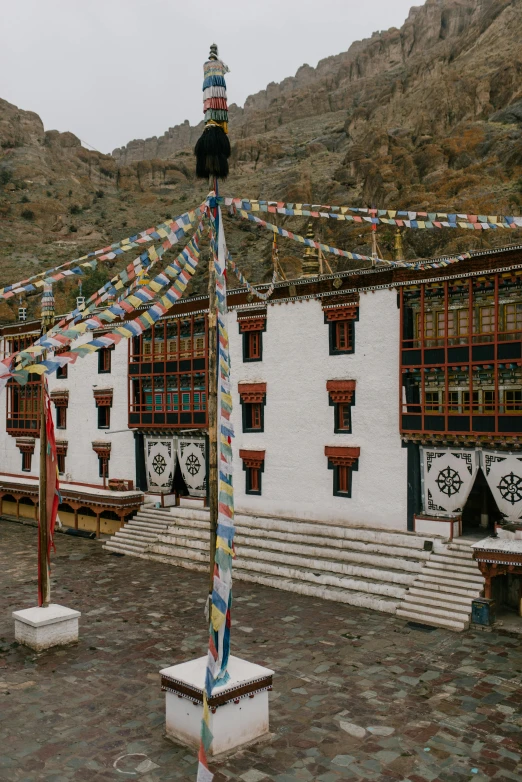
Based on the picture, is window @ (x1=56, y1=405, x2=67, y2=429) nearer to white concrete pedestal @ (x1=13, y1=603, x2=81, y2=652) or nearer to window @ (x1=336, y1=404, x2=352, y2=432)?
window @ (x1=336, y1=404, x2=352, y2=432)

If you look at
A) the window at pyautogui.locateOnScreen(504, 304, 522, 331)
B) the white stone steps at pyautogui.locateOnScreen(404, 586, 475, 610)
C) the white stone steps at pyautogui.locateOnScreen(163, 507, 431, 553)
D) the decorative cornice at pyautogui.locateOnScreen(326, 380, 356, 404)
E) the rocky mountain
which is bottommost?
the white stone steps at pyautogui.locateOnScreen(404, 586, 475, 610)

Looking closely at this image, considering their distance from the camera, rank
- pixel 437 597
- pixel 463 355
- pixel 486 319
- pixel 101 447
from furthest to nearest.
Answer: pixel 101 447 → pixel 486 319 → pixel 463 355 → pixel 437 597

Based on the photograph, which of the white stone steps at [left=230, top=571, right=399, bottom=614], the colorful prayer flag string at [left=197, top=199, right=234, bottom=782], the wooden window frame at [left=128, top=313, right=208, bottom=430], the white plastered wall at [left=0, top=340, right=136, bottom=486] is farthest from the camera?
the white plastered wall at [left=0, top=340, right=136, bottom=486]

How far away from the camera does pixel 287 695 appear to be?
42.2ft

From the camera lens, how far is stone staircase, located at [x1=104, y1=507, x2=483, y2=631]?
18.0 metres

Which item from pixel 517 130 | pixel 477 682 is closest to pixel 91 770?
pixel 477 682

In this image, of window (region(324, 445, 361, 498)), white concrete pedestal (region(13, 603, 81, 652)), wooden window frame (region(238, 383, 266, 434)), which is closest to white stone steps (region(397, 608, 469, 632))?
window (region(324, 445, 361, 498))

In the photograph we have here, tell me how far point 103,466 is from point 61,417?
430 cm

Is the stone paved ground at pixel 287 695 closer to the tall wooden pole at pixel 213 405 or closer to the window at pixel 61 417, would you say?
the tall wooden pole at pixel 213 405

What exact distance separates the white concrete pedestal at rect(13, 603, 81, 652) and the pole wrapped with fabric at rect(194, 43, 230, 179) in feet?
36.2

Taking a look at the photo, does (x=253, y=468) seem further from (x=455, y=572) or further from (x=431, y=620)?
(x=431, y=620)

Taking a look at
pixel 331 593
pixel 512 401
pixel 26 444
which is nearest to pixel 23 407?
pixel 26 444

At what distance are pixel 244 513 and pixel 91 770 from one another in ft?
52.4

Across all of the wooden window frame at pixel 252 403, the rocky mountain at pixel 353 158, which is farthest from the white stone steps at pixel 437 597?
the rocky mountain at pixel 353 158
